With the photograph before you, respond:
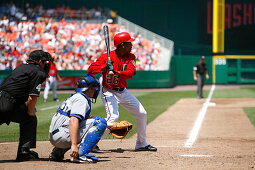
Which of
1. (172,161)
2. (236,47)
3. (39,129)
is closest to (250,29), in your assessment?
(236,47)

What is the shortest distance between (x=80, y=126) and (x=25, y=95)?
0.84 metres

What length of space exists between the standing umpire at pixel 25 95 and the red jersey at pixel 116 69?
94cm

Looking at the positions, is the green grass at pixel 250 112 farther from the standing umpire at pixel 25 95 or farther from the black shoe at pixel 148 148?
the standing umpire at pixel 25 95

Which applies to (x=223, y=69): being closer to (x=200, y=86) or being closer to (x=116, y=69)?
(x=200, y=86)

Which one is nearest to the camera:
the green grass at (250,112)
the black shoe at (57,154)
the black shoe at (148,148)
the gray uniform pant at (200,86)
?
the black shoe at (57,154)

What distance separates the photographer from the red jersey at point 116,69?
6.73 metres

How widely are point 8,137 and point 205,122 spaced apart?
5.09m

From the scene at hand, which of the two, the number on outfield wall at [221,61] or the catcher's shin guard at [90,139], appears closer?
the catcher's shin guard at [90,139]

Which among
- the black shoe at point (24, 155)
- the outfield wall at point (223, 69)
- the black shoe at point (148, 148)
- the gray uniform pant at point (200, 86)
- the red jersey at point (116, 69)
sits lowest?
the outfield wall at point (223, 69)

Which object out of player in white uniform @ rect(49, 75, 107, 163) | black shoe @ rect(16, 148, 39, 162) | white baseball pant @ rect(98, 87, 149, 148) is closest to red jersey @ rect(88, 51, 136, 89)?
white baseball pant @ rect(98, 87, 149, 148)

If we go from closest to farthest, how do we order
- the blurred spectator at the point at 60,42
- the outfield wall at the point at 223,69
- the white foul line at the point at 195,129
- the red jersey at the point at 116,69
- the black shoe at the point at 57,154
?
the black shoe at the point at 57,154 < the red jersey at the point at 116,69 < the white foul line at the point at 195,129 < the blurred spectator at the point at 60,42 < the outfield wall at the point at 223,69

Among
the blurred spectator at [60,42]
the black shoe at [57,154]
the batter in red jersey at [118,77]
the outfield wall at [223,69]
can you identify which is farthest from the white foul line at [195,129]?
the outfield wall at [223,69]

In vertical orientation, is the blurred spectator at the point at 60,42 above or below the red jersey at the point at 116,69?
below

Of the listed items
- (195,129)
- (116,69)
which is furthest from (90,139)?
(195,129)
